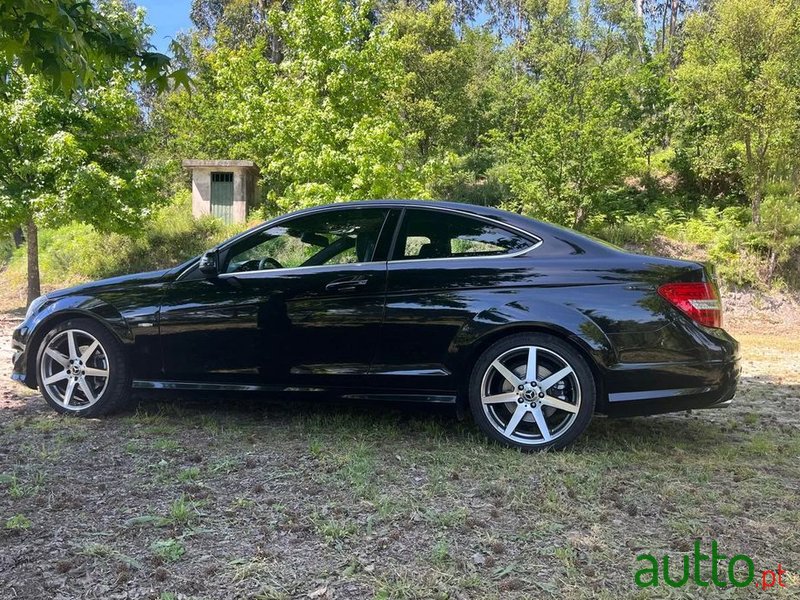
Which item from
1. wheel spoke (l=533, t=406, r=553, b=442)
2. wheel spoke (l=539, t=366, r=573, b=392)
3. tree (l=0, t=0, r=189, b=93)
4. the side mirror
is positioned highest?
tree (l=0, t=0, r=189, b=93)

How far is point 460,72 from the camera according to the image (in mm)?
23500

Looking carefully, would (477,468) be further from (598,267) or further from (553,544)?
(598,267)

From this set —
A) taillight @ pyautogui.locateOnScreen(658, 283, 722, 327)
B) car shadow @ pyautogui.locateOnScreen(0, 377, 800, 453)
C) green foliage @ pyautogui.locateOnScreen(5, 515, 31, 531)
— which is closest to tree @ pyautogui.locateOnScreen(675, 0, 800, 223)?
car shadow @ pyautogui.locateOnScreen(0, 377, 800, 453)

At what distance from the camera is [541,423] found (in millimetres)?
3861

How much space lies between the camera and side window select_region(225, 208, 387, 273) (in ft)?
14.1

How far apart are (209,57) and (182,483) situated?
25.4 metres

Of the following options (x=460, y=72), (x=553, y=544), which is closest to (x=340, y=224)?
(x=553, y=544)

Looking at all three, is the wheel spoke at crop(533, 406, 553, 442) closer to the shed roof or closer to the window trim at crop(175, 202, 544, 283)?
the window trim at crop(175, 202, 544, 283)

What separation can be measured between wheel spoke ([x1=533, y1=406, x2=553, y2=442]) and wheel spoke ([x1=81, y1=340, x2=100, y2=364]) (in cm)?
298

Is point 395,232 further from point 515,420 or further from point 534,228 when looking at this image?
point 515,420

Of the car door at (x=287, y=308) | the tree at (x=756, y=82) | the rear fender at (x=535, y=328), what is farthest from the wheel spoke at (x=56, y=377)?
the tree at (x=756, y=82)

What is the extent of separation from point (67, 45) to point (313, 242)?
198 cm

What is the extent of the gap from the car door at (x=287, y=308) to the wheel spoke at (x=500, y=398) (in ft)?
2.52

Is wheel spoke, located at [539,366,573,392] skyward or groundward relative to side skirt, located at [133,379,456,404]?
skyward
